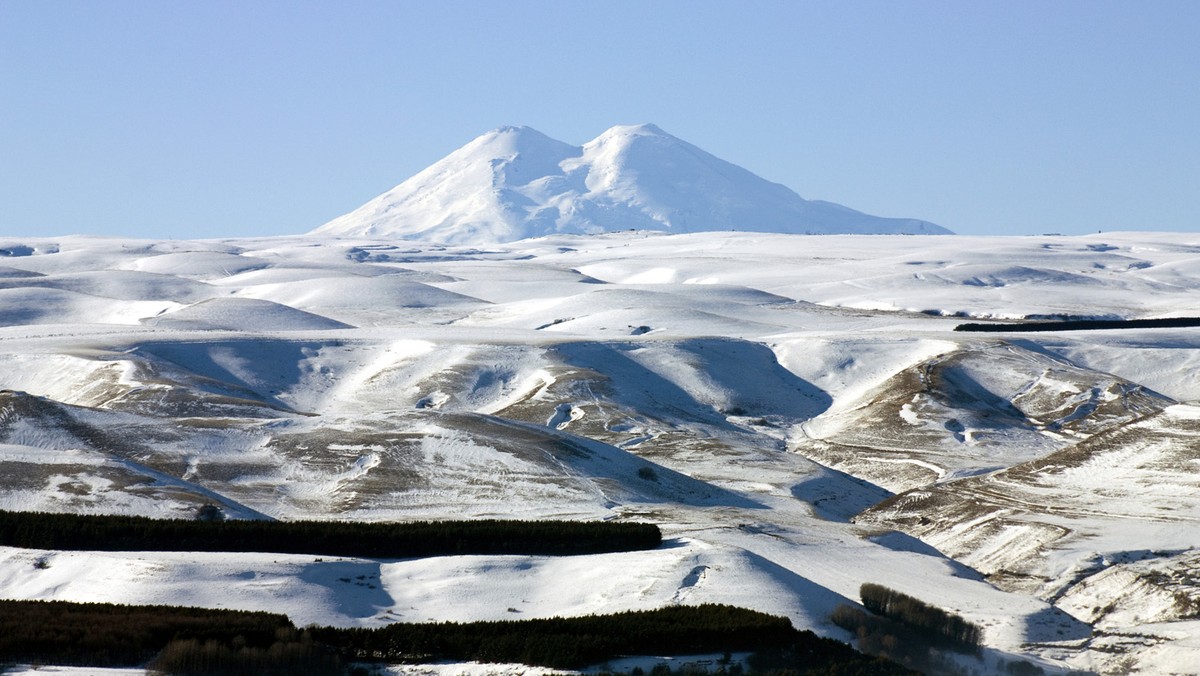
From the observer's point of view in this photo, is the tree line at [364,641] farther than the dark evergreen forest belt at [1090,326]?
No

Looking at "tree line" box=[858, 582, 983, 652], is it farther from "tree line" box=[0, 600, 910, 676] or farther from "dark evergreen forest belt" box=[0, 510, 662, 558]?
"dark evergreen forest belt" box=[0, 510, 662, 558]

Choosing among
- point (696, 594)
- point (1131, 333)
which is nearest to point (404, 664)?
point (696, 594)

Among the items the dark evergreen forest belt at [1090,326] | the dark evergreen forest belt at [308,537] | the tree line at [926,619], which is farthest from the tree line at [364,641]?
the dark evergreen forest belt at [1090,326]

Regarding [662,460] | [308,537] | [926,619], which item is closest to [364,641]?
[308,537]

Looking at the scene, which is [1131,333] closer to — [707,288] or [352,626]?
[707,288]

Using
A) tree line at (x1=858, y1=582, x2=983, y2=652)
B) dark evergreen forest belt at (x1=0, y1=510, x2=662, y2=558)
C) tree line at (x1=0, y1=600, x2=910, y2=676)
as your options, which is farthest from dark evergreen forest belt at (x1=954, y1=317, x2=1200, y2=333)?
tree line at (x1=0, y1=600, x2=910, y2=676)

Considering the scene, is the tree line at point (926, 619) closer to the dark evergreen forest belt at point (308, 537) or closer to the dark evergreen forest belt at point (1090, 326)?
the dark evergreen forest belt at point (308, 537)

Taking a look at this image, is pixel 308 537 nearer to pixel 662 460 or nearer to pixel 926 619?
pixel 926 619

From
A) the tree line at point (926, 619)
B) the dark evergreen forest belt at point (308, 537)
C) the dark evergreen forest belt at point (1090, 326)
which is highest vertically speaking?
the dark evergreen forest belt at point (1090, 326)
